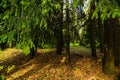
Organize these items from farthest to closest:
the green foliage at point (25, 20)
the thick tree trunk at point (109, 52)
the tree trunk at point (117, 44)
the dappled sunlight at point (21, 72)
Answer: the dappled sunlight at point (21, 72)
the tree trunk at point (117, 44)
the thick tree trunk at point (109, 52)
the green foliage at point (25, 20)

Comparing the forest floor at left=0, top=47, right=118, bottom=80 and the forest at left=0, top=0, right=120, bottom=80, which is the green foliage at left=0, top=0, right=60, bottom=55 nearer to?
the forest at left=0, top=0, right=120, bottom=80

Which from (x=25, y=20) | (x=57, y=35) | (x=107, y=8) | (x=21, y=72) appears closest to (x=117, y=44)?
(x=57, y=35)

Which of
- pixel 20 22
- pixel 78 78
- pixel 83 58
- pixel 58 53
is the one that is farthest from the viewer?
pixel 58 53

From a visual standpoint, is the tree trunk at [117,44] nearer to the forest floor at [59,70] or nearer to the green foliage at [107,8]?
the forest floor at [59,70]

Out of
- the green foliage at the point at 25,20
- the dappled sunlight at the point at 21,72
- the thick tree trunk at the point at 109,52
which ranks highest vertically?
the green foliage at the point at 25,20

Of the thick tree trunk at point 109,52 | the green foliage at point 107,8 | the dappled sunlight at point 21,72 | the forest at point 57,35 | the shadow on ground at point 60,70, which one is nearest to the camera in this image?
the green foliage at point 107,8

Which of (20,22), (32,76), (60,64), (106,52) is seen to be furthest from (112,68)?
(20,22)

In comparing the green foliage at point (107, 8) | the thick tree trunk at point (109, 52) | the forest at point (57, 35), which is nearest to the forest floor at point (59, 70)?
the forest at point (57, 35)

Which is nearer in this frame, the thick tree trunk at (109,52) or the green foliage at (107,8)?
the green foliage at (107,8)

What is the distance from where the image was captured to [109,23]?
1341 centimetres

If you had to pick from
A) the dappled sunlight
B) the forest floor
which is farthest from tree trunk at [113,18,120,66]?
the dappled sunlight

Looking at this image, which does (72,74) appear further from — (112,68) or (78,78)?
(112,68)

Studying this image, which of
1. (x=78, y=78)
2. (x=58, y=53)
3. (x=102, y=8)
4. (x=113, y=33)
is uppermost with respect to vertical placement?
(x=102, y=8)

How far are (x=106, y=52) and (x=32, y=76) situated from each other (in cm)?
414
